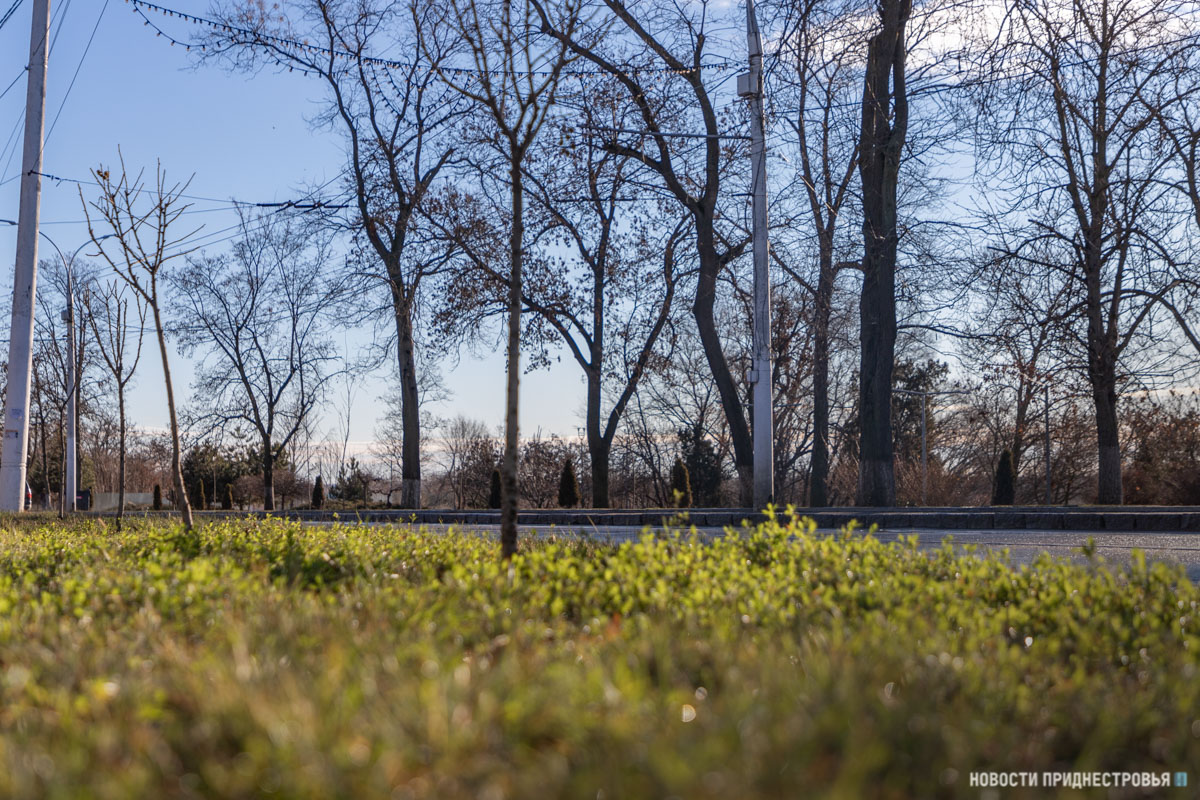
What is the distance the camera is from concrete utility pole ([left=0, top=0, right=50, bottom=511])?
16812 millimetres

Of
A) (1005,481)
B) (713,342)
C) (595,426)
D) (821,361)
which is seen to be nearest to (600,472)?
(595,426)

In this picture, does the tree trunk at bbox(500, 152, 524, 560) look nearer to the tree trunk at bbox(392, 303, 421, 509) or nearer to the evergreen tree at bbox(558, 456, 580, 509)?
the tree trunk at bbox(392, 303, 421, 509)

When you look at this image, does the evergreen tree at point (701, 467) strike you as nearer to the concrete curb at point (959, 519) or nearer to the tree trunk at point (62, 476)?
the concrete curb at point (959, 519)

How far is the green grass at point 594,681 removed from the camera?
217 cm

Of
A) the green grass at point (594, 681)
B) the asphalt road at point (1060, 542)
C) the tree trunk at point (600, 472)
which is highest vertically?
the tree trunk at point (600, 472)

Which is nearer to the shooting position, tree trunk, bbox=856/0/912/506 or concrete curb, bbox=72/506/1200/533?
concrete curb, bbox=72/506/1200/533

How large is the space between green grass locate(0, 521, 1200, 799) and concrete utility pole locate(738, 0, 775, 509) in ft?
35.9

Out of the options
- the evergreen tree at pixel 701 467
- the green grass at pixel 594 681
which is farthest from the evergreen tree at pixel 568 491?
the green grass at pixel 594 681

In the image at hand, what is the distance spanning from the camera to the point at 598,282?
26.0m

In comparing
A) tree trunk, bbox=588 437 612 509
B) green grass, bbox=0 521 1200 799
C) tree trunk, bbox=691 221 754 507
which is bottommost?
green grass, bbox=0 521 1200 799

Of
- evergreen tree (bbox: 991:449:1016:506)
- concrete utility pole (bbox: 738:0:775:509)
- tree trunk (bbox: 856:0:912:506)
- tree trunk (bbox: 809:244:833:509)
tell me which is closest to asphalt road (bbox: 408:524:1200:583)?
concrete utility pole (bbox: 738:0:775:509)

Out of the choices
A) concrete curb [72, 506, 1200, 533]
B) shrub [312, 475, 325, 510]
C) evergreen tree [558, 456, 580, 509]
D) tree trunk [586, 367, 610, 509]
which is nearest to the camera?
concrete curb [72, 506, 1200, 533]

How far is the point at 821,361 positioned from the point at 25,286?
1850 cm

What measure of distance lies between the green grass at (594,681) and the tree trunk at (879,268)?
15.1 metres
